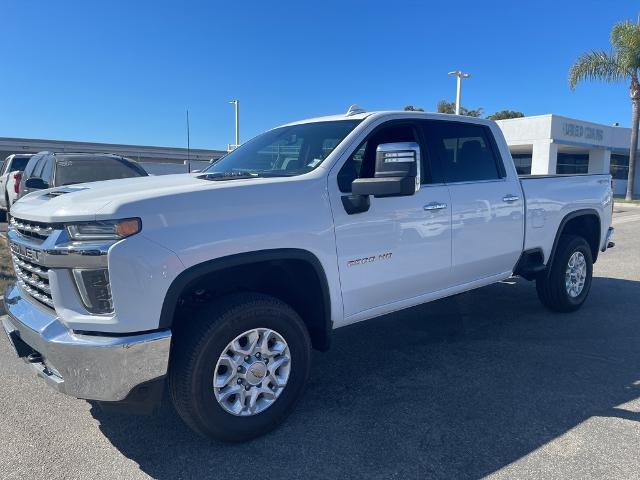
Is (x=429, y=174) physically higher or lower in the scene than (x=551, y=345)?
higher

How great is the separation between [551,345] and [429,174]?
6.60ft

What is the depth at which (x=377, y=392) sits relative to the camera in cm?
377

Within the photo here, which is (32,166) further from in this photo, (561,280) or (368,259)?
(561,280)

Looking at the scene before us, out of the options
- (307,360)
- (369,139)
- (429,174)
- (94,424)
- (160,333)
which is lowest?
(94,424)

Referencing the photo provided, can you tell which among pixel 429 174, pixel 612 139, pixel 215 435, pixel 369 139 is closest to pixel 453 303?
pixel 429 174

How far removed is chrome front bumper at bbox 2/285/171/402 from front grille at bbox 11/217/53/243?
1.54ft

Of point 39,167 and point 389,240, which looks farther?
point 39,167

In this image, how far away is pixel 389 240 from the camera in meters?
3.64

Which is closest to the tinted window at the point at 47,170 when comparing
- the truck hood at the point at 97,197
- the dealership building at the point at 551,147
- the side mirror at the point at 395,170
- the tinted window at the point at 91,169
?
the tinted window at the point at 91,169

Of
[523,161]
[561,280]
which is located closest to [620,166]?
[523,161]

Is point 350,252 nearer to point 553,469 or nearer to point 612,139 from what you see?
point 553,469

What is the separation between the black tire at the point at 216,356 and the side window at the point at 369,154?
982 mm

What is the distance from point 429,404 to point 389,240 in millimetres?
1167

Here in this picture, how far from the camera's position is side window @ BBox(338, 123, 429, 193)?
3.52 m
